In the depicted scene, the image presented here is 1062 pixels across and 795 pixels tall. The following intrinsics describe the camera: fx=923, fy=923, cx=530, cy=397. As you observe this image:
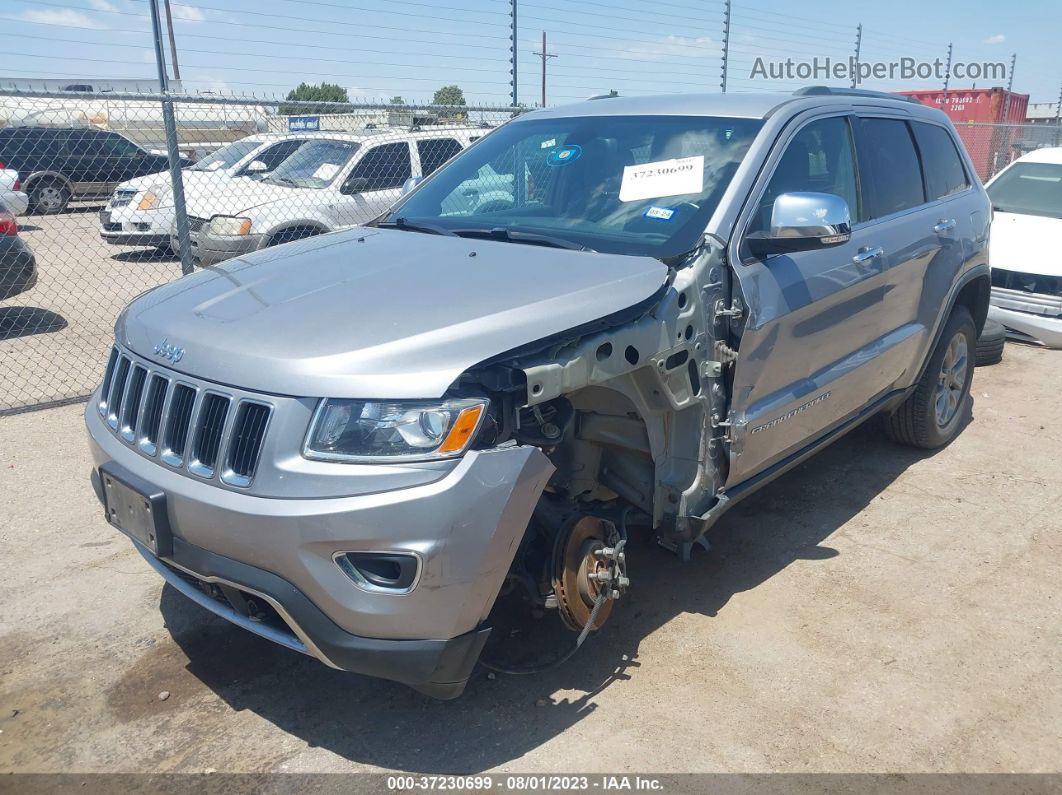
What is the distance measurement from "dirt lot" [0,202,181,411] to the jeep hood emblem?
12.9ft

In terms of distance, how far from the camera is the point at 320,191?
31.3ft

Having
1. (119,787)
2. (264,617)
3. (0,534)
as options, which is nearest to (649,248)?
(264,617)

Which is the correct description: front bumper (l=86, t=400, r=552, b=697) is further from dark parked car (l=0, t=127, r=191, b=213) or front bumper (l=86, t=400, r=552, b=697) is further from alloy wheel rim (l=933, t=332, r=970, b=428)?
dark parked car (l=0, t=127, r=191, b=213)

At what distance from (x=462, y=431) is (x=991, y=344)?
6328 mm

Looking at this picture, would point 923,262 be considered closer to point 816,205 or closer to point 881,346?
point 881,346

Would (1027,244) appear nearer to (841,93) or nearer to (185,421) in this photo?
(841,93)

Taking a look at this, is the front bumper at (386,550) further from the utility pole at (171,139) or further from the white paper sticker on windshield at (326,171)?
the white paper sticker on windshield at (326,171)

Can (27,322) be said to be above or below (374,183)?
below

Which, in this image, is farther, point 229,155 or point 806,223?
point 229,155

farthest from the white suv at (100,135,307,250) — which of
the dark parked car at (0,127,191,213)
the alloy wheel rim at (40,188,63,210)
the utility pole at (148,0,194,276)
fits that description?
the utility pole at (148,0,194,276)

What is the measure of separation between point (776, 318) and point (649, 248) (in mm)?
620

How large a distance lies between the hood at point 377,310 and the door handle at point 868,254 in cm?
139

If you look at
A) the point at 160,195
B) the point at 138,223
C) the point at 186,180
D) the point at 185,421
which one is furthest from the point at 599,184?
the point at 160,195

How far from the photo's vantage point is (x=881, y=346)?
4.50 metres
